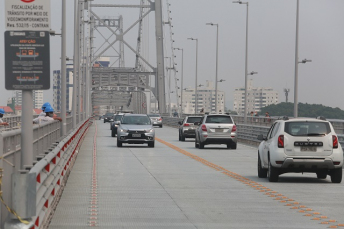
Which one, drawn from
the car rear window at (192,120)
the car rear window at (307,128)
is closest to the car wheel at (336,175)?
the car rear window at (307,128)

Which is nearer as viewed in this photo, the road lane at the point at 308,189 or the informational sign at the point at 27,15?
the informational sign at the point at 27,15

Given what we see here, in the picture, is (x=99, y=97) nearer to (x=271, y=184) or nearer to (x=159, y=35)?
(x=159, y=35)

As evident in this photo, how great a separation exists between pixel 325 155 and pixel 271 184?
145cm

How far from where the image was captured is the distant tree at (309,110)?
243ft

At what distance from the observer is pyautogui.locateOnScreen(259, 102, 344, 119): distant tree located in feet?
243

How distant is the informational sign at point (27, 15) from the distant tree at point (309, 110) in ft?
174

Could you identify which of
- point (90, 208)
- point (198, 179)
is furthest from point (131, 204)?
point (198, 179)

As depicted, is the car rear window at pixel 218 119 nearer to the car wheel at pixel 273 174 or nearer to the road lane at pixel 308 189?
the road lane at pixel 308 189

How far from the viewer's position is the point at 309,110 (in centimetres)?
8538

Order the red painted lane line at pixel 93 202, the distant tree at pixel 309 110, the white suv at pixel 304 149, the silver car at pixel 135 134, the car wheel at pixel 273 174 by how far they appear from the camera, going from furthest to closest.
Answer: the distant tree at pixel 309 110, the silver car at pixel 135 134, the car wheel at pixel 273 174, the white suv at pixel 304 149, the red painted lane line at pixel 93 202

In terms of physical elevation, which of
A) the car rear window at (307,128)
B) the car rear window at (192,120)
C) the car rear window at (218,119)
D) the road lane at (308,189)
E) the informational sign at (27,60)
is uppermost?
the informational sign at (27,60)

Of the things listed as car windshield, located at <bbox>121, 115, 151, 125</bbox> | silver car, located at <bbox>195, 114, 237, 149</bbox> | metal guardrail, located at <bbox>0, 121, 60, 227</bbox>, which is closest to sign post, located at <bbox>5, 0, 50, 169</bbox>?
metal guardrail, located at <bbox>0, 121, 60, 227</bbox>

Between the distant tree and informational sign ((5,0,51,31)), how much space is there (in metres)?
53.0

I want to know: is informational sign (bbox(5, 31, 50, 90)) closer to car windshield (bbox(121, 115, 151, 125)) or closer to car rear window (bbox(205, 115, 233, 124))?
car rear window (bbox(205, 115, 233, 124))
